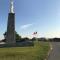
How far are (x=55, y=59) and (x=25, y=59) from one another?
132 inches

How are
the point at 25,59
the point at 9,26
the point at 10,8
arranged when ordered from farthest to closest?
the point at 10,8
the point at 9,26
the point at 25,59

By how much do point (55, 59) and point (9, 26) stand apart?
997 inches

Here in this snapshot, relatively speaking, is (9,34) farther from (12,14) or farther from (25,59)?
(25,59)

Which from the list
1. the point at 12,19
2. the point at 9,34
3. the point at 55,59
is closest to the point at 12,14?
the point at 12,19

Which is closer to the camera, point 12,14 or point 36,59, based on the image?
point 36,59

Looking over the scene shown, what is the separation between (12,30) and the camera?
46.8 meters

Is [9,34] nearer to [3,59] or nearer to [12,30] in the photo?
[12,30]

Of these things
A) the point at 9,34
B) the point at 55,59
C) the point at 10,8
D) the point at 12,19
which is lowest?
the point at 55,59

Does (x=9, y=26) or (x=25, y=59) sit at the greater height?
(x=9, y=26)

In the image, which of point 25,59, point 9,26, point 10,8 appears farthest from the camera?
point 10,8

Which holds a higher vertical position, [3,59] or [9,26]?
[9,26]

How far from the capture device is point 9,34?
46.7 m

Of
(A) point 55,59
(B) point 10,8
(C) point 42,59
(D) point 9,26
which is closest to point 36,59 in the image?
(C) point 42,59

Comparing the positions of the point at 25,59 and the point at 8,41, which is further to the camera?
the point at 8,41
